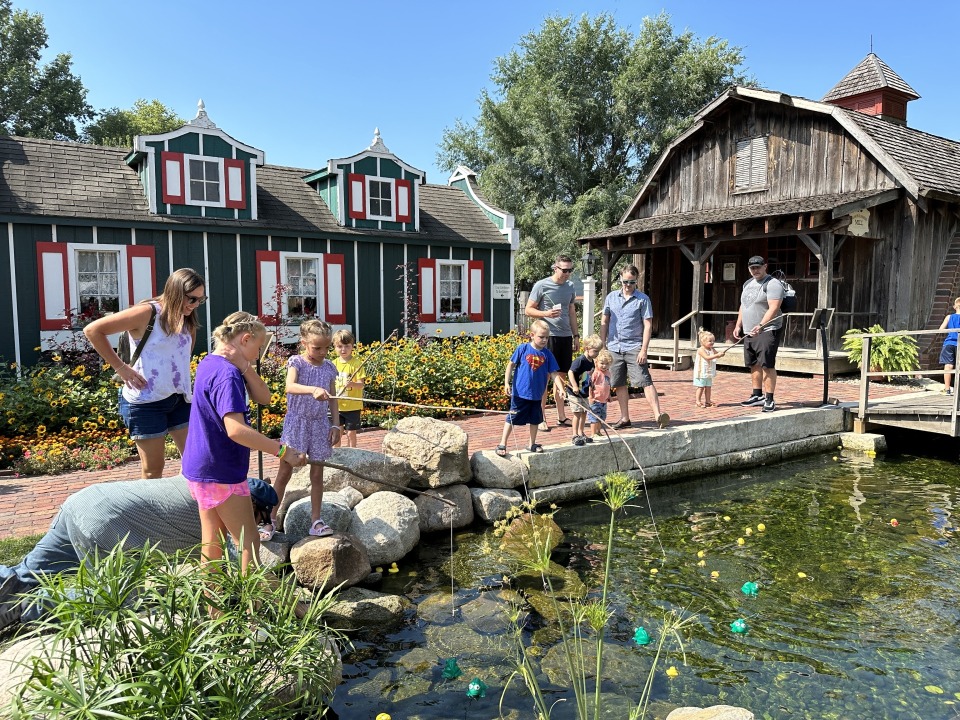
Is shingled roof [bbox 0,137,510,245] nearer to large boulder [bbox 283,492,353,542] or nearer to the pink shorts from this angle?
large boulder [bbox 283,492,353,542]

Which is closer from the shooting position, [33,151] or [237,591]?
[237,591]

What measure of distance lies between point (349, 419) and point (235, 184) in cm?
897

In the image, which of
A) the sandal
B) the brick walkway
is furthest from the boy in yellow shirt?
the sandal

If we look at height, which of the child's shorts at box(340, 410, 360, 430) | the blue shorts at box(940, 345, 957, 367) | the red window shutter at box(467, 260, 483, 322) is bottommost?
the child's shorts at box(340, 410, 360, 430)

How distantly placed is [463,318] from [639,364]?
9160mm

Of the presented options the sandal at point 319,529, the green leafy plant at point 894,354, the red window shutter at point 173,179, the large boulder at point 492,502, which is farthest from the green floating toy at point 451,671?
the red window shutter at point 173,179

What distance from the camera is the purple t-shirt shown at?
3379mm

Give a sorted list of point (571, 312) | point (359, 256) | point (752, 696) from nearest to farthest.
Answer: point (752, 696) → point (571, 312) → point (359, 256)

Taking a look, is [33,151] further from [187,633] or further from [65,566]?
[187,633]

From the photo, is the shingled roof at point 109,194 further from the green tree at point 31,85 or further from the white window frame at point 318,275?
the green tree at point 31,85

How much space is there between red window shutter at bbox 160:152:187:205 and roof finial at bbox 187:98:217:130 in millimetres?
727

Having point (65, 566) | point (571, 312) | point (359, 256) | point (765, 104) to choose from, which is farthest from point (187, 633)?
point (765, 104)

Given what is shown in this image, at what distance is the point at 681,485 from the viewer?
7.58 meters

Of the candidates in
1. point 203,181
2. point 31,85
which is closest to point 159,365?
point 203,181
